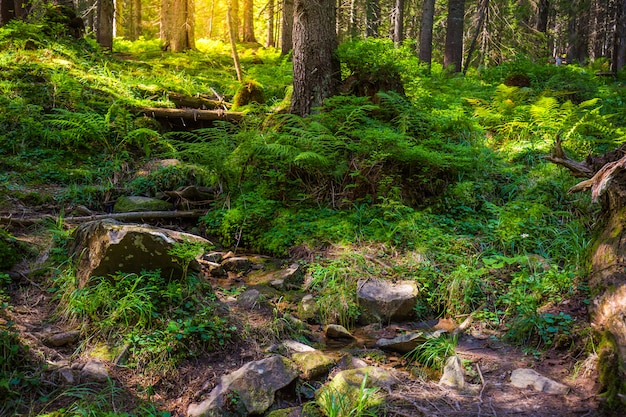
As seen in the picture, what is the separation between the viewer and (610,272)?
4055mm

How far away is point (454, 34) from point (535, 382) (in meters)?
14.2

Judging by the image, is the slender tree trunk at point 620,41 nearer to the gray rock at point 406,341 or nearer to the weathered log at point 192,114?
the weathered log at point 192,114

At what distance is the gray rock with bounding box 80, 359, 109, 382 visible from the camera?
3.54 metres

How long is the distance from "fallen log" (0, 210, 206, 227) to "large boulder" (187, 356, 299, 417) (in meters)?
3.53

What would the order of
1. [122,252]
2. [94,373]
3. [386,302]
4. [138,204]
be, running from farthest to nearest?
[138,204] → [386,302] → [122,252] → [94,373]

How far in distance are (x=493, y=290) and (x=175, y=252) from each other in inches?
138

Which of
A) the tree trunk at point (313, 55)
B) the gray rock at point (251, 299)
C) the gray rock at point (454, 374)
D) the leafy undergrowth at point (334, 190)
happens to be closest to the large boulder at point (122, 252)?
the leafy undergrowth at point (334, 190)

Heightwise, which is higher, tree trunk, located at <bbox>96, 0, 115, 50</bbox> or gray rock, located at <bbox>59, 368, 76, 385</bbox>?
tree trunk, located at <bbox>96, 0, 115, 50</bbox>

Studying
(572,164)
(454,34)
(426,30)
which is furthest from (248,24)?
(572,164)

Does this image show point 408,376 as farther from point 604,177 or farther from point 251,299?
point 604,177

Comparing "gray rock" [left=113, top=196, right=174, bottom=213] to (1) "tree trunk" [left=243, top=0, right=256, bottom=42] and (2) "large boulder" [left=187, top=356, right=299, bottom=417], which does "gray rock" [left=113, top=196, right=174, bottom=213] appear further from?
(1) "tree trunk" [left=243, top=0, right=256, bottom=42]

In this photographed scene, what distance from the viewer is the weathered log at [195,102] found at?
34.1ft

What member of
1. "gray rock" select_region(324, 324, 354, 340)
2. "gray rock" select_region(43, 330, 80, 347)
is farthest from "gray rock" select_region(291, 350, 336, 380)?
"gray rock" select_region(43, 330, 80, 347)

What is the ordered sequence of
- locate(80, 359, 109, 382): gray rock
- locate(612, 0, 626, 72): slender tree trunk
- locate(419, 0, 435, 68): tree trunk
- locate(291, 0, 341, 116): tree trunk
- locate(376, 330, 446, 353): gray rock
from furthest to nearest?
locate(612, 0, 626, 72): slender tree trunk < locate(419, 0, 435, 68): tree trunk < locate(291, 0, 341, 116): tree trunk < locate(376, 330, 446, 353): gray rock < locate(80, 359, 109, 382): gray rock
